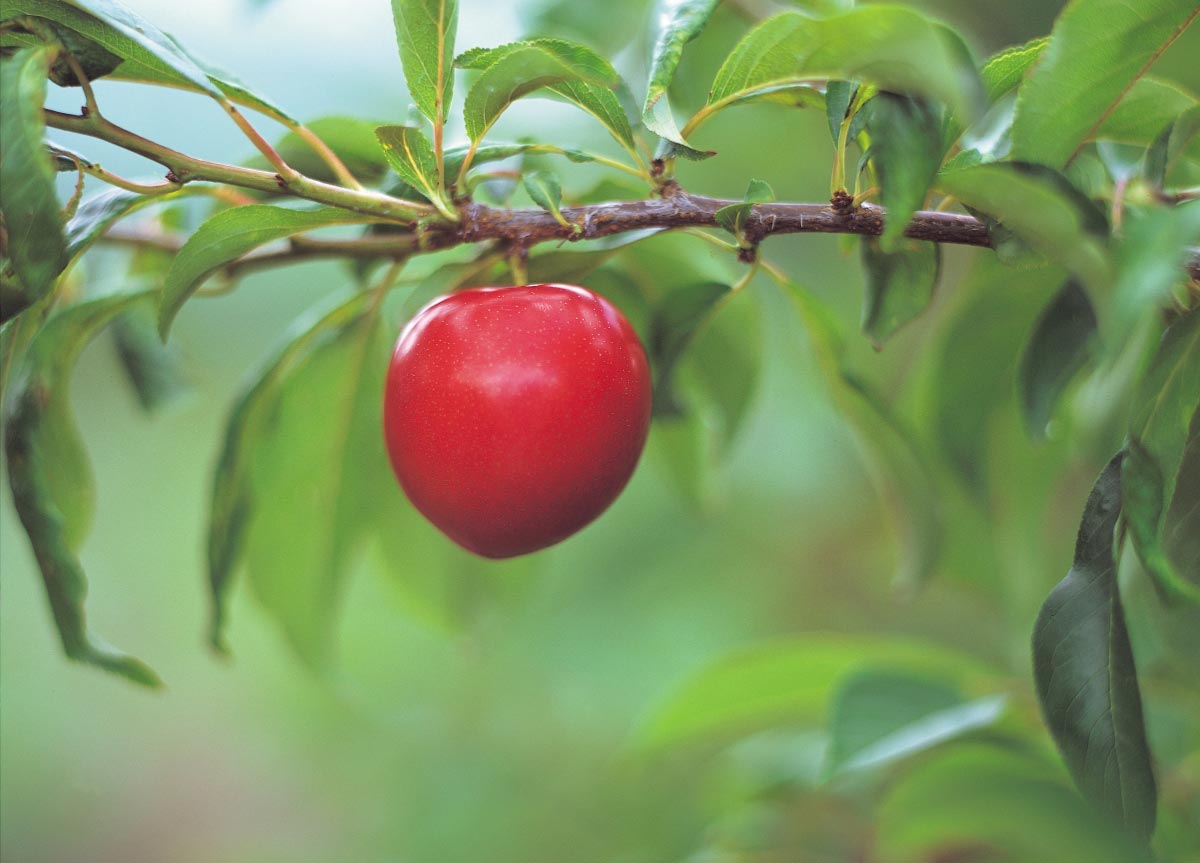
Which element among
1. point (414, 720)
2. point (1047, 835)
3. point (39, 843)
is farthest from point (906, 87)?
point (39, 843)

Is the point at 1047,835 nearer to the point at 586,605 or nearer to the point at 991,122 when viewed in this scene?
the point at 991,122

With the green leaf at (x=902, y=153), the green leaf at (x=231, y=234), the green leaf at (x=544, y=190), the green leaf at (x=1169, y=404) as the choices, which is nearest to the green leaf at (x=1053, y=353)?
the green leaf at (x=1169, y=404)

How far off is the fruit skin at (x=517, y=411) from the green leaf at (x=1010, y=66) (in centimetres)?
23

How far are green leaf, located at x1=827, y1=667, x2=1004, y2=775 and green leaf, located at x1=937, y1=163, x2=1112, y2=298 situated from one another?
0.40 m

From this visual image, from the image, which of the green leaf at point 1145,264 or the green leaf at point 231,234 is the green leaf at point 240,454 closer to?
the green leaf at point 231,234

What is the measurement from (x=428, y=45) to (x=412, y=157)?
55mm

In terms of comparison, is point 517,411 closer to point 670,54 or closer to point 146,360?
point 670,54

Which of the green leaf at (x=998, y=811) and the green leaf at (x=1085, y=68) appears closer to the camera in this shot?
the green leaf at (x=1085, y=68)

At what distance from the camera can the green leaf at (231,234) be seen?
1.68 feet

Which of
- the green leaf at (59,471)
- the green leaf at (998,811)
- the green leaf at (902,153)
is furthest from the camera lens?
the green leaf at (998,811)

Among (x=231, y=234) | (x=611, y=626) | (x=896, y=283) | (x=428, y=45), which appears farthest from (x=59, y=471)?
(x=611, y=626)

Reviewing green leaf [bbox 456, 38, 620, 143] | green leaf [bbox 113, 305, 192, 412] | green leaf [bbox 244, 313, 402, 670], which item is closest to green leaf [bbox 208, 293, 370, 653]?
green leaf [bbox 244, 313, 402, 670]

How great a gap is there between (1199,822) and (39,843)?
264 cm

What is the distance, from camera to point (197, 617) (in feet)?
8.13
